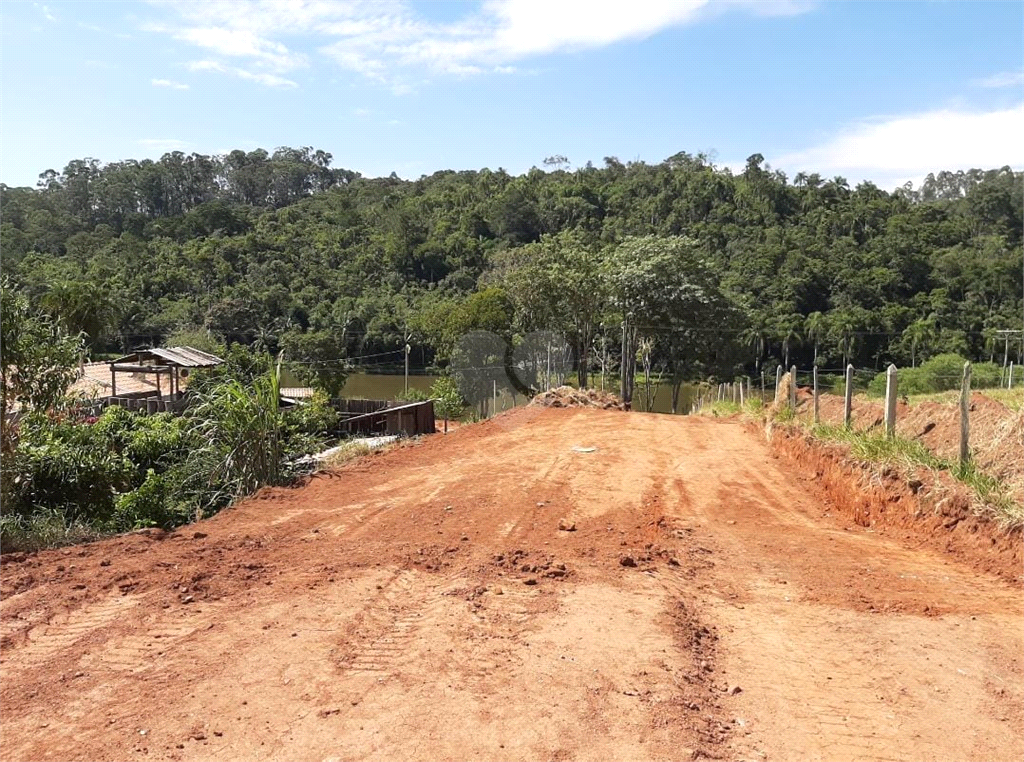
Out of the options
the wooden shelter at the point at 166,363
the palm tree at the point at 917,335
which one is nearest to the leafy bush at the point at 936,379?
the palm tree at the point at 917,335

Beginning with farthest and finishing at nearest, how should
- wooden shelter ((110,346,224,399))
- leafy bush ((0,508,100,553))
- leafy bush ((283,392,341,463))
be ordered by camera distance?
wooden shelter ((110,346,224,399)) → leafy bush ((283,392,341,463)) → leafy bush ((0,508,100,553))

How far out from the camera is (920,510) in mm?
6805

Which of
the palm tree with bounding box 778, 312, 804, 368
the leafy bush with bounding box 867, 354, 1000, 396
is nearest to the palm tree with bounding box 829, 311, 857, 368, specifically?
the palm tree with bounding box 778, 312, 804, 368

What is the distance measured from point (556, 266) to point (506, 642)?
88.3 feet

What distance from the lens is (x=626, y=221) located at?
2406 inches

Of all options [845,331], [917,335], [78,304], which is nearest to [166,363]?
[78,304]

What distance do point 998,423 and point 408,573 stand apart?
21.1 ft

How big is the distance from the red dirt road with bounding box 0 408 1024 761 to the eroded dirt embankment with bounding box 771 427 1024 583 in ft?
0.91

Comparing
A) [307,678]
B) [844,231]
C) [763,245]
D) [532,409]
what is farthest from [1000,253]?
[307,678]

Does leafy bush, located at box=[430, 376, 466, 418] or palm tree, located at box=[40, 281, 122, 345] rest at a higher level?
palm tree, located at box=[40, 281, 122, 345]

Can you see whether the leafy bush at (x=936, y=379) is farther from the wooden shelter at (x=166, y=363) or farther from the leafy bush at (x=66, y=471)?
the wooden shelter at (x=166, y=363)

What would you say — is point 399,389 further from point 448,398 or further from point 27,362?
point 27,362

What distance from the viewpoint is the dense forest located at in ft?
101

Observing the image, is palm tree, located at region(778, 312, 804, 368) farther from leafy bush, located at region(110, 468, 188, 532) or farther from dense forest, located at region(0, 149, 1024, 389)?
leafy bush, located at region(110, 468, 188, 532)
